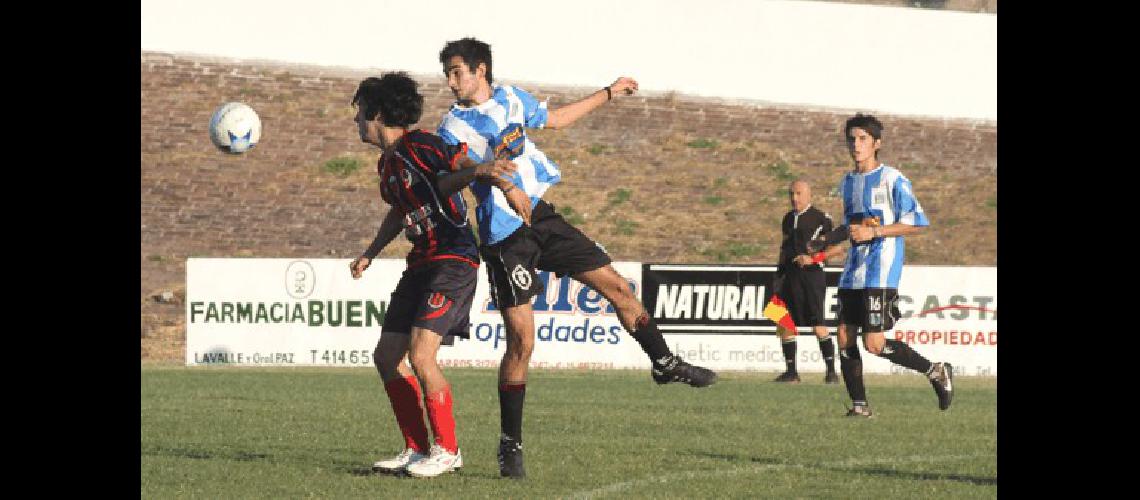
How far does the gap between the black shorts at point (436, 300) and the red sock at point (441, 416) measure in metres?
0.31

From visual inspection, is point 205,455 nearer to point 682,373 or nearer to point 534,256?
point 534,256

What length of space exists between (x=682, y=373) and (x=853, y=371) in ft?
15.0

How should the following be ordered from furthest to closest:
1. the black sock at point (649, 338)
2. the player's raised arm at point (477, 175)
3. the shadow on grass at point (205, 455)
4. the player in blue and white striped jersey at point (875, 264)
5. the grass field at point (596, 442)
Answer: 1. the player in blue and white striped jersey at point (875, 264)
2. the shadow on grass at point (205, 455)
3. the black sock at point (649, 338)
4. the grass field at point (596, 442)
5. the player's raised arm at point (477, 175)

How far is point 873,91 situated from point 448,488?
26.6 metres

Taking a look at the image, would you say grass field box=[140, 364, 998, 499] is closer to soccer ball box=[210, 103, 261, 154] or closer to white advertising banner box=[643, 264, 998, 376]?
soccer ball box=[210, 103, 261, 154]

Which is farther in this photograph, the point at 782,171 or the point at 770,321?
the point at 782,171

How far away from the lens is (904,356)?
42.7ft

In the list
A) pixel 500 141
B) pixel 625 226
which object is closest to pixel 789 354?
pixel 500 141

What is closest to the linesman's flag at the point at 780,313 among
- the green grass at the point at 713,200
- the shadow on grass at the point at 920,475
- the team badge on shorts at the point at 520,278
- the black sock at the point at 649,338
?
the shadow on grass at the point at 920,475

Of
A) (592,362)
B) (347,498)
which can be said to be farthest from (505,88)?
(592,362)

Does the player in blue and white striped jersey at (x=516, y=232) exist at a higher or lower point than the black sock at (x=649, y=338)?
higher

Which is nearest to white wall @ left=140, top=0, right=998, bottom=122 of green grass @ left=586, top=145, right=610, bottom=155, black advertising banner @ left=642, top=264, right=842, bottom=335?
green grass @ left=586, top=145, right=610, bottom=155

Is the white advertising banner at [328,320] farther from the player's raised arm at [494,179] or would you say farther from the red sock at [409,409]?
the player's raised arm at [494,179]

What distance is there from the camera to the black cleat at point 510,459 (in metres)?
8.72
